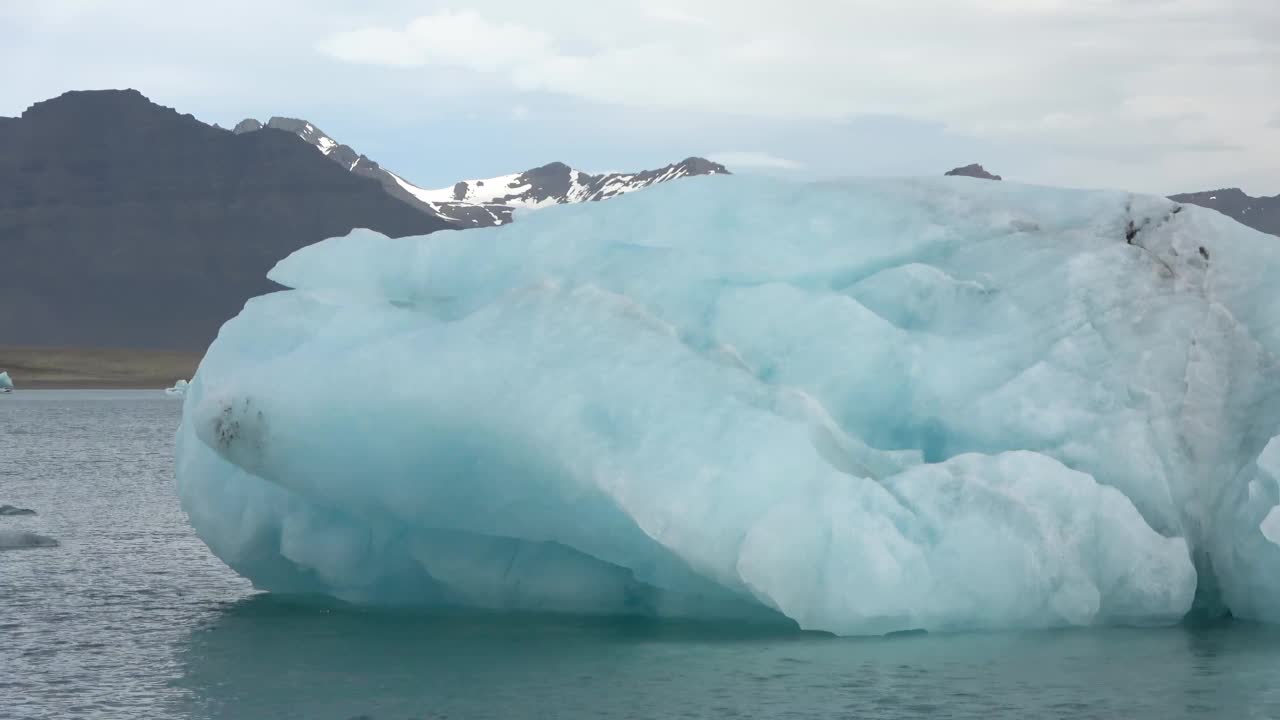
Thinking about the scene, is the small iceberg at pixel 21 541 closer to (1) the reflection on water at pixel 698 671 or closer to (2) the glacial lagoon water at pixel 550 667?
(2) the glacial lagoon water at pixel 550 667

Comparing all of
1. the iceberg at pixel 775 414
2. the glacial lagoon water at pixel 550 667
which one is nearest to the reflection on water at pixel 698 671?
the glacial lagoon water at pixel 550 667

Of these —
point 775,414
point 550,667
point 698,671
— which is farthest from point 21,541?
point 698,671

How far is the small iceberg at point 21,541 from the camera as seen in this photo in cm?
2152

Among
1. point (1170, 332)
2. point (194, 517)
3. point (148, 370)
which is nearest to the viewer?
point (1170, 332)

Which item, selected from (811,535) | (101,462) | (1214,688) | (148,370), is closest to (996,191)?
(811,535)

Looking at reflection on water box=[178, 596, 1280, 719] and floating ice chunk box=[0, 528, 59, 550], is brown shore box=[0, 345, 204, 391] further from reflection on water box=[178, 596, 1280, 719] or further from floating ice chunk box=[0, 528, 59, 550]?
reflection on water box=[178, 596, 1280, 719]

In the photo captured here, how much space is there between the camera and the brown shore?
16150 centimetres

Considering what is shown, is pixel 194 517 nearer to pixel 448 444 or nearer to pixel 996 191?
pixel 448 444

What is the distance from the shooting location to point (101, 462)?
45.5 meters

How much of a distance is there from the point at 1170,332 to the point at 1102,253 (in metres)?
1.03

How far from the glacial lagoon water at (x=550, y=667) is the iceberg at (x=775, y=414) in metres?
0.50

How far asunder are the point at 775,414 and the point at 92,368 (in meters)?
171

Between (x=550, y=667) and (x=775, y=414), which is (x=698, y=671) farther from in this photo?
(x=775, y=414)

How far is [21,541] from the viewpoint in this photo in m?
21.7
